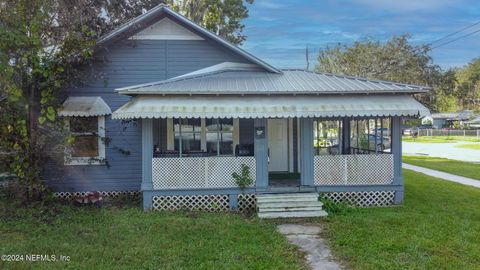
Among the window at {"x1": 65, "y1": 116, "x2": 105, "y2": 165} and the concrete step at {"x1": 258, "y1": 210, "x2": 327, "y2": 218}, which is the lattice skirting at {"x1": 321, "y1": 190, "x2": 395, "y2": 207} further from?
the window at {"x1": 65, "y1": 116, "x2": 105, "y2": 165}

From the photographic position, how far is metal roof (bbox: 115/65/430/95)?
1084 centimetres

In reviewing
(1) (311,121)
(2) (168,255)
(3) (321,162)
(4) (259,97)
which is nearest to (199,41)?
(4) (259,97)

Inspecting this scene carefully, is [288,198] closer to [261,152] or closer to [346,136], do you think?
[261,152]

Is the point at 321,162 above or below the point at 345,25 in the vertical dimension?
below

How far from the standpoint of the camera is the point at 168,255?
23.9ft

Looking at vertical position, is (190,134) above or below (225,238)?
above

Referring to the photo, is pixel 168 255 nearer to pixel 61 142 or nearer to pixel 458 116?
pixel 61 142

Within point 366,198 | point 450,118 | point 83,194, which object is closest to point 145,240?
point 83,194

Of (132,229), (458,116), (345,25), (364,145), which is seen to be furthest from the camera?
(458,116)

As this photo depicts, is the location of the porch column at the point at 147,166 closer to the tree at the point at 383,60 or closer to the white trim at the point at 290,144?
the white trim at the point at 290,144

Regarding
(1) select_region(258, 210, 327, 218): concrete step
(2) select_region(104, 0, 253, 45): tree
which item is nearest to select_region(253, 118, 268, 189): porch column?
(1) select_region(258, 210, 327, 218): concrete step

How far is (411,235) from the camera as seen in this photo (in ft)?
27.5

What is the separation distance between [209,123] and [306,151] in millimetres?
3435

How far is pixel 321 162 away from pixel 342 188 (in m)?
0.89
